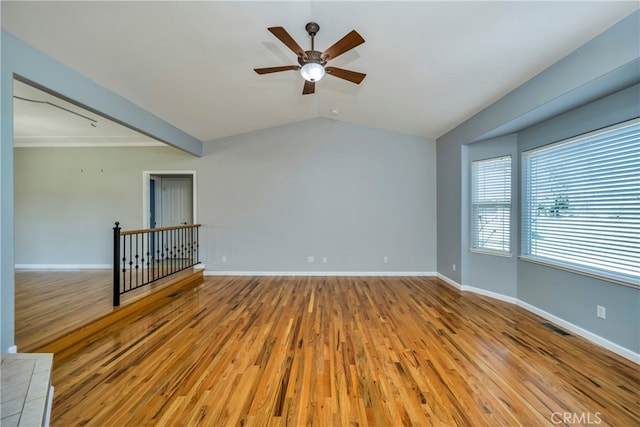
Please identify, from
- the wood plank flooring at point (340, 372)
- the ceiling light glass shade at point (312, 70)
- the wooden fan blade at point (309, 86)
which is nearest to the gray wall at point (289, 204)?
the wood plank flooring at point (340, 372)

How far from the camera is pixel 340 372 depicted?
2.16 meters

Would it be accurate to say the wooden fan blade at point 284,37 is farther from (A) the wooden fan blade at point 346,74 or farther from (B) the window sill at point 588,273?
(B) the window sill at point 588,273

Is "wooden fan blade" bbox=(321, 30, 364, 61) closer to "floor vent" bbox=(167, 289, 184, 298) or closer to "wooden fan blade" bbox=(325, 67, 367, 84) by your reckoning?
"wooden fan blade" bbox=(325, 67, 367, 84)

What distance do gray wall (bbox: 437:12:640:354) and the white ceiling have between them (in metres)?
0.18

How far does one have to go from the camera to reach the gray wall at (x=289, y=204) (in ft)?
18.1

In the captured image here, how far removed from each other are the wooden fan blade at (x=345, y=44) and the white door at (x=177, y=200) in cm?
542

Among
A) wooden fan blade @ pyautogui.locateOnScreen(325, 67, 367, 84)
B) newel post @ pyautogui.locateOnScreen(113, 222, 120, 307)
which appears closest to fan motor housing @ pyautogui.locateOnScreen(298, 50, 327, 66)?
wooden fan blade @ pyautogui.locateOnScreen(325, 67, 367, 84)

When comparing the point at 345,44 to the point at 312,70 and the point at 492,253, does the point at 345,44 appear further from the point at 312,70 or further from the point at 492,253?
the point at 492,253

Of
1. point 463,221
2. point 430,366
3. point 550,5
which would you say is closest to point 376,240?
point 463,221

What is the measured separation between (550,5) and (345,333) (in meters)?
3.48

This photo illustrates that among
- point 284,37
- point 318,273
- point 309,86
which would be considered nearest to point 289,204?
point 318,273

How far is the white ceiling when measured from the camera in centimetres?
212

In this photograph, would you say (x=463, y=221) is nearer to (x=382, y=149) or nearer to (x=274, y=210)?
(x=382, y=149)

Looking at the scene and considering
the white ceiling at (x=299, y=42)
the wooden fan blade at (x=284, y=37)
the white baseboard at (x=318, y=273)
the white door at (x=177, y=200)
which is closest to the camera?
the wooden fan blade at (x=284, y=37)
